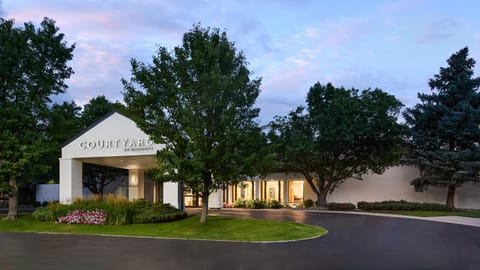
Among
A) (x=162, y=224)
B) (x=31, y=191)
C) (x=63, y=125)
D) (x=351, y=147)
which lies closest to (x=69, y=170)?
(x=63, y=125)

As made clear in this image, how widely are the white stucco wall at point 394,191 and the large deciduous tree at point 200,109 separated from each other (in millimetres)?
16928

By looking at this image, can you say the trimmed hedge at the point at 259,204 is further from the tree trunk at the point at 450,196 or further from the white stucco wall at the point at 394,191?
the tree trunk at the point at 450,196

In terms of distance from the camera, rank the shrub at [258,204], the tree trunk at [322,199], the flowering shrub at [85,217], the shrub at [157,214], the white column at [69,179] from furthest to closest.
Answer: the shrub at [258,204] < the tree trunk at [322,199] < the white column at [69,179] < the shrub at [157,214] < the flowering shrub at [85,217]

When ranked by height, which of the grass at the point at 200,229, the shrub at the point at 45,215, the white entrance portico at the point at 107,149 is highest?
the white entrance portico at the point at 107,149

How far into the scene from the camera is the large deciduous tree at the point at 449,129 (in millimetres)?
26562

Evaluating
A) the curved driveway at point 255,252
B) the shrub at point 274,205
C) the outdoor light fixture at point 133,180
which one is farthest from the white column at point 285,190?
the curved driveway at point 255,252

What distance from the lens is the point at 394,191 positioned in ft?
106

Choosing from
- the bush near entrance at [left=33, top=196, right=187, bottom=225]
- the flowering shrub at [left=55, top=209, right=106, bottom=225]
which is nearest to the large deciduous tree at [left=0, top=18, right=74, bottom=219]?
the bush near entrance at [left=33, top=196, right=187, bottom=225]

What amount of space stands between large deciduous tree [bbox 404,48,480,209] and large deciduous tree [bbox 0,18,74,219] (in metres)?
22.5

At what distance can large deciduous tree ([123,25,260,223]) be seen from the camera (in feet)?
58.6

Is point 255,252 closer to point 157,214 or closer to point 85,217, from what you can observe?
point 157,214

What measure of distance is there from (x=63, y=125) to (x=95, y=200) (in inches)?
225

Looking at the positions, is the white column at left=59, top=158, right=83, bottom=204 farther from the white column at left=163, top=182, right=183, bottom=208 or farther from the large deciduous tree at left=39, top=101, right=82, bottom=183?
the white column at left=163, top=182, right=183, bottom=208

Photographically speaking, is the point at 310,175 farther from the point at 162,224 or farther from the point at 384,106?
the point at 162,224
